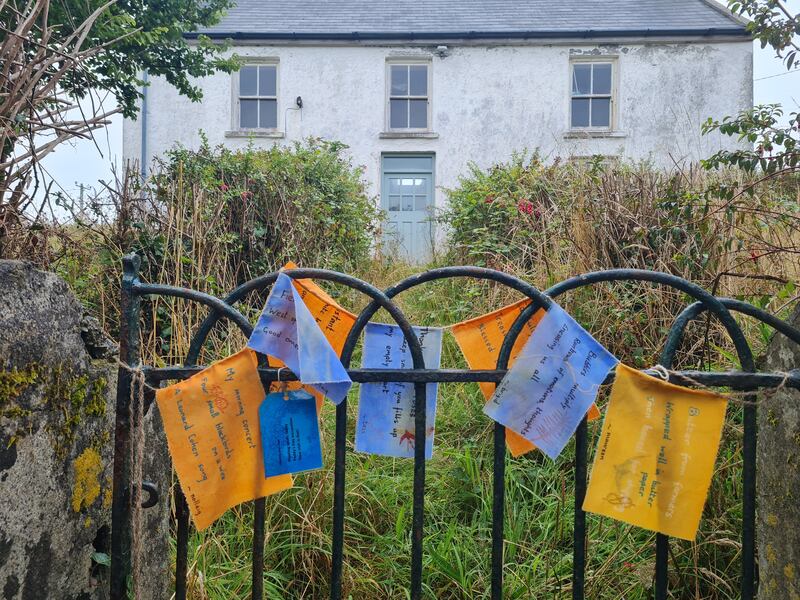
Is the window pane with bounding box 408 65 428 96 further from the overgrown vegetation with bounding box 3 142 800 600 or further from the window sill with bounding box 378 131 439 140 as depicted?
the overgrown vegetation with bounding box 3 142 800 600

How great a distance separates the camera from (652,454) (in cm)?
A: 131

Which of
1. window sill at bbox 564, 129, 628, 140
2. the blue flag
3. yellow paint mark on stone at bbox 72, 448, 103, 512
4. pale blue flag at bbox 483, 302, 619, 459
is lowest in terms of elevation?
yellow paint mark on stone at bbox 72, 448, 103, 512

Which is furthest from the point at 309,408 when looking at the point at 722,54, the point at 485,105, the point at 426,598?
the point at 722,54

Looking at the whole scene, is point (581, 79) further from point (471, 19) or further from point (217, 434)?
point (217, 434)

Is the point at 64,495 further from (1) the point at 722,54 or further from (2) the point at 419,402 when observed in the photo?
(1) the point at 722,54

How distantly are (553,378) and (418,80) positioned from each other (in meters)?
13.1

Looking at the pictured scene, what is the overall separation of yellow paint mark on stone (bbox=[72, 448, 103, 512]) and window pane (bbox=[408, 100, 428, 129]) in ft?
42.0

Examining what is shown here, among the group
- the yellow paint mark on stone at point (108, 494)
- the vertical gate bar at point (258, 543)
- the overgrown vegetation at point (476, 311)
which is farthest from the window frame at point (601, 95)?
the yellow paint mark on stone at point (108, 494)

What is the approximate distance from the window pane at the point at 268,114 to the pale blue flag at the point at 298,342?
1285 cm

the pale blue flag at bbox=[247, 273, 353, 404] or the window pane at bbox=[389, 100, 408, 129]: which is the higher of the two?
the window pane at bbox=[389, 100, 408, 129]

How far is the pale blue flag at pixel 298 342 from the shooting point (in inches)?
50.6

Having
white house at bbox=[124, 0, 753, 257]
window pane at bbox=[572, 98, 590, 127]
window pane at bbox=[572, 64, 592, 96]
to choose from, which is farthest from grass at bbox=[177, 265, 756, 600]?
window pane at bbox=[572, 64, 592, 96]

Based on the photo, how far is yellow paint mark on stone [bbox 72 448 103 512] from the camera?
1.31m

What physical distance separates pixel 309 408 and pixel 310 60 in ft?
43.2
